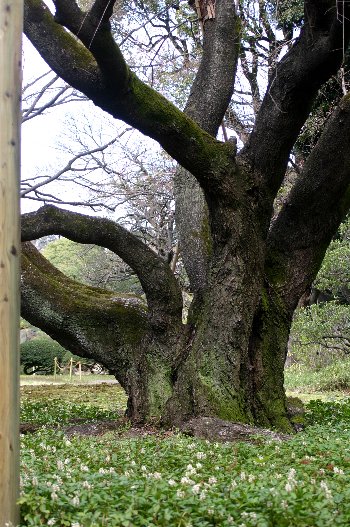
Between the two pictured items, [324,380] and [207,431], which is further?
[324,380]

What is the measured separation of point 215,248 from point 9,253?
418 cm

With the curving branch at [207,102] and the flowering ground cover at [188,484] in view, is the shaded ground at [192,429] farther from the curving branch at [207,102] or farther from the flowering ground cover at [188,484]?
the curving branch at [207,102]

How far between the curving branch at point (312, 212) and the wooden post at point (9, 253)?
15.3 ft

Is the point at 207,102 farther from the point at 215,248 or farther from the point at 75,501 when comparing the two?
the point at 75,501

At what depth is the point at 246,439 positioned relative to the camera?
5.84 metres

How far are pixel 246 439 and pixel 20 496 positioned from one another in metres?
3.12

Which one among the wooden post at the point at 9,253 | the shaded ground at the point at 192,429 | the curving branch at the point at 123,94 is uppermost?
the curving branch at the point at 123,94

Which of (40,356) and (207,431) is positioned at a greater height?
(40,356)

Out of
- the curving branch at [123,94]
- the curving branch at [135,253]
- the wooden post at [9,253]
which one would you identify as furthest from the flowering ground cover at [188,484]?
→ the curving branch at [123,94]

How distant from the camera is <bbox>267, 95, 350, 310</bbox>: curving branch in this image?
706cm

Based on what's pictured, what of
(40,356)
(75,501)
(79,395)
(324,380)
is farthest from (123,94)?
(40,356)

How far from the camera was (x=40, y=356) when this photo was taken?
2638 centimetres

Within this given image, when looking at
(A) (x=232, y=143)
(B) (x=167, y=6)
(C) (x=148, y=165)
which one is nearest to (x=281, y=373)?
(A) (x=232, y=143)

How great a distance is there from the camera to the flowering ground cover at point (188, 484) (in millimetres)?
2896
